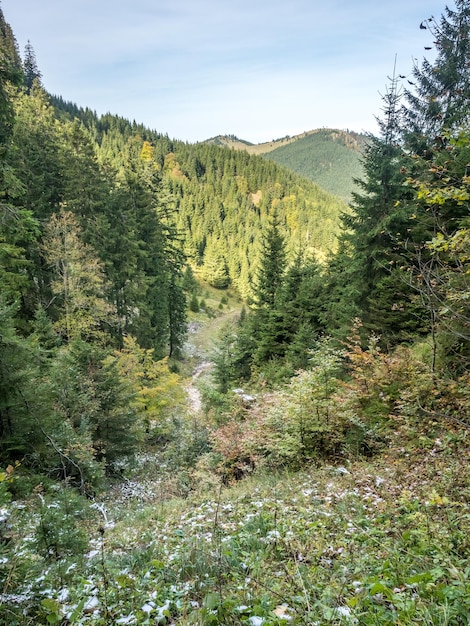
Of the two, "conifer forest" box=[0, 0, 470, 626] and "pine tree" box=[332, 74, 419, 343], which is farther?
"pine tree" box=[332, 74, 419, 343]

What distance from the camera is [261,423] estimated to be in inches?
402

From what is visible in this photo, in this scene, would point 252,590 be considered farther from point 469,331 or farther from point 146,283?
point 146,283

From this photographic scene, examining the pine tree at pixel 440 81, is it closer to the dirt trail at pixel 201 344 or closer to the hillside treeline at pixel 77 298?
the hillside treeline at pixel 77 298

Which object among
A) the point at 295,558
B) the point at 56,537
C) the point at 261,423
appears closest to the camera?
the point at 295,558

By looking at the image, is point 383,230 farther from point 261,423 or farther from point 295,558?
point 295,558

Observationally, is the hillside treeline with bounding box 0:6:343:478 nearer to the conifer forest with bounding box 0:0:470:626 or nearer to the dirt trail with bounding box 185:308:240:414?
the conifer forest with bounding box 0:0:470:626

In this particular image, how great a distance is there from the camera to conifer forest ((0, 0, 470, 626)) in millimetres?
3072

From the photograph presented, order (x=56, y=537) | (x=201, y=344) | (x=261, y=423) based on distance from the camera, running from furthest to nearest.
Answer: (x=201, y=344)
(x=261, y=423)
(x=56, y=537)

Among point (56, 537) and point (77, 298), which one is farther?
point (77, 298)

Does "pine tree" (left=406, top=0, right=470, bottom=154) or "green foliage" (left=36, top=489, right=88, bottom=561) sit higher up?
"pine tree" (left=406, top=0, right=470, bottom=154)

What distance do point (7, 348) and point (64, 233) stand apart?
12.8 m

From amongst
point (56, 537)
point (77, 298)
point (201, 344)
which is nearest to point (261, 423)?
point (56, 537)

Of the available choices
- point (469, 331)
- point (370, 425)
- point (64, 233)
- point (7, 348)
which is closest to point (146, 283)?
point (64, 233)

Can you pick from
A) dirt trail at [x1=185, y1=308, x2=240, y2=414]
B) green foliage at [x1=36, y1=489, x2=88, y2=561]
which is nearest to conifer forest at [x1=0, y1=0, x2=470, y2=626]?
green foliage at [x1=36, y1=489, x2=88, y2=561]
